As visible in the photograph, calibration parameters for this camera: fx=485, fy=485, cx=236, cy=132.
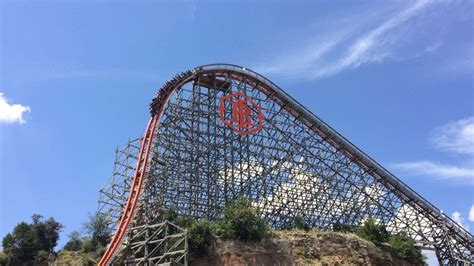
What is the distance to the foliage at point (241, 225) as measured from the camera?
24.2 m

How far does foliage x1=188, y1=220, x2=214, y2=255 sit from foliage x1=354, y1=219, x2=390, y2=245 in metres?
10.6

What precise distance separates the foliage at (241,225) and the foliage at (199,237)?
67 centimetres

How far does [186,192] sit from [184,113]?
Result: 16.1 ft

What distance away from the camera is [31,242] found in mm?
28438

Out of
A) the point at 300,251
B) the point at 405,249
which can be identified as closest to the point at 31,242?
the point at 300,251

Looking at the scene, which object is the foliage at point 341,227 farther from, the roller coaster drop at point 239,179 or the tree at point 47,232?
the tree at point 47,232

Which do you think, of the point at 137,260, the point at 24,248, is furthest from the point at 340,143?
the point at 24,248

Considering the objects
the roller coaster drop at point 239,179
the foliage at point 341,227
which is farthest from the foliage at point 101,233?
the foliage at point 341,227

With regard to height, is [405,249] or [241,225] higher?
[241,225]

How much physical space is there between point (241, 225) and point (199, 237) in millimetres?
2255

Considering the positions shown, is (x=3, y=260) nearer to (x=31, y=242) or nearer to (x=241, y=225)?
(x=31, y=242)

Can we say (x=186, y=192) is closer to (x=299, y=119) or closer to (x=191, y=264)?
(x=191, y=264)

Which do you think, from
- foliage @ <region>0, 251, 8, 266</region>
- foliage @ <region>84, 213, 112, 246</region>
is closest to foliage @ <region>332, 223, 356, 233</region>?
foliage @ <region>84, 213, 112, 246</region>

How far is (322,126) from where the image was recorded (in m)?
33.2
